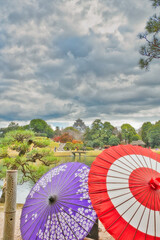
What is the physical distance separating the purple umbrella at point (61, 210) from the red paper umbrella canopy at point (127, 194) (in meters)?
0.45

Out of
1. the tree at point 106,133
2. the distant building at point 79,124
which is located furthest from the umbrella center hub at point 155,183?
the distant building at point 79,124

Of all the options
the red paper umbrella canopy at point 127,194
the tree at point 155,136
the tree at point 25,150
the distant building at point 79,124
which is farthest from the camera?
the distant building at point 79,124

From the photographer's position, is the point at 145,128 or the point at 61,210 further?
the point at 145,128

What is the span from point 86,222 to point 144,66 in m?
7.67

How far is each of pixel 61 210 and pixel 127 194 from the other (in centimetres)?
85

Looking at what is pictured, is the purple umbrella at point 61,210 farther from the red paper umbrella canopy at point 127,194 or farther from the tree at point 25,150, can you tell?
the tree at point 25,150

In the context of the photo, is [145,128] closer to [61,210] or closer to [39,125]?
[39,125]

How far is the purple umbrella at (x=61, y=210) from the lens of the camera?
2.20m

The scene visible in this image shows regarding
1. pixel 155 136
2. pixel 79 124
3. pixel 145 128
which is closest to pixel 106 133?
pixel 155 136

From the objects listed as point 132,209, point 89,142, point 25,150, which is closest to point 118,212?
point 132,209

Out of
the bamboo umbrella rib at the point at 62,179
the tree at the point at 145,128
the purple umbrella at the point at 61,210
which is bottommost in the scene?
the purple umbrella at the point at 61,210

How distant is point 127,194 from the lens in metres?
1.87

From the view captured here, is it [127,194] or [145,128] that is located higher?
[145,128]

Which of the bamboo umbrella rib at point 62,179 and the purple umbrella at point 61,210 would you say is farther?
the bamboo umbrella rib at point 62,179
